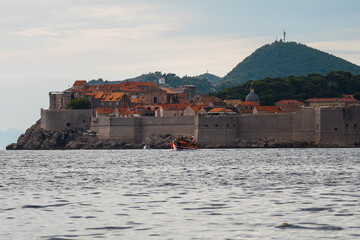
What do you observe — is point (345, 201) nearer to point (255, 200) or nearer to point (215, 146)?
point (255, 200)

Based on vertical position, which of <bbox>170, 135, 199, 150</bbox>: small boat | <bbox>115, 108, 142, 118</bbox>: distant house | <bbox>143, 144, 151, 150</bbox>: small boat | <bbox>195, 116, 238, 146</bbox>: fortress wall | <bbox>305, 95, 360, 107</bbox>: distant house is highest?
<bbox>305, 95, 360, 107</bbox>: distant house

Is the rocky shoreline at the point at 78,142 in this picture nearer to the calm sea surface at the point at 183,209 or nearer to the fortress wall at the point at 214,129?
the fortress wall at the point at 214,129

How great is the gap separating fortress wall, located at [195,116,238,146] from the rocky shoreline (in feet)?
2.29

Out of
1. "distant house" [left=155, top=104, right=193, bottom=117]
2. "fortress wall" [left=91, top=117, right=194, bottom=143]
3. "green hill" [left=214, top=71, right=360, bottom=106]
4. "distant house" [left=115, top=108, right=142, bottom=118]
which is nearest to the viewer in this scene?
"fortress wall" [left=91, top=117, right=194, bottom=143]

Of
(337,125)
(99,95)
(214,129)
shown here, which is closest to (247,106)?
(214,129)

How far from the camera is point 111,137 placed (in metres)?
89.4

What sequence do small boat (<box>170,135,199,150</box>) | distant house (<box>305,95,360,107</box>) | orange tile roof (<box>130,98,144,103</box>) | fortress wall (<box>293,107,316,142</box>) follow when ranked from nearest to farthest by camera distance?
fortress wall (<box>293,107,316,142</box>) < small boat (<box>170,135,199,150</box>) < distant house (<box>305,95,360,107</box>) < orange tile roof (<box>130,98,144,103</box>)

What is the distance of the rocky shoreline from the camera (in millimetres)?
81550

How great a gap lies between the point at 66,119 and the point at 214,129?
22.2 meters

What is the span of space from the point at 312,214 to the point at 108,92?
96.1 metres

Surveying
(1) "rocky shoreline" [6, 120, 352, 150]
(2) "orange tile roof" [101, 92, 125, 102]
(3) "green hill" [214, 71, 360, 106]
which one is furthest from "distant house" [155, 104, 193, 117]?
(3) "green hill" [214, 71, 360, 106]

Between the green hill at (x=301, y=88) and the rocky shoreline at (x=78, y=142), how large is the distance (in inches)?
1256

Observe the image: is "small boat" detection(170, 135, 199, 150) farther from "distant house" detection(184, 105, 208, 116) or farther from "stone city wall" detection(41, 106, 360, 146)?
"distant house" detection(184, 105, 208, 116)

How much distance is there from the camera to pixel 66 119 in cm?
9438
